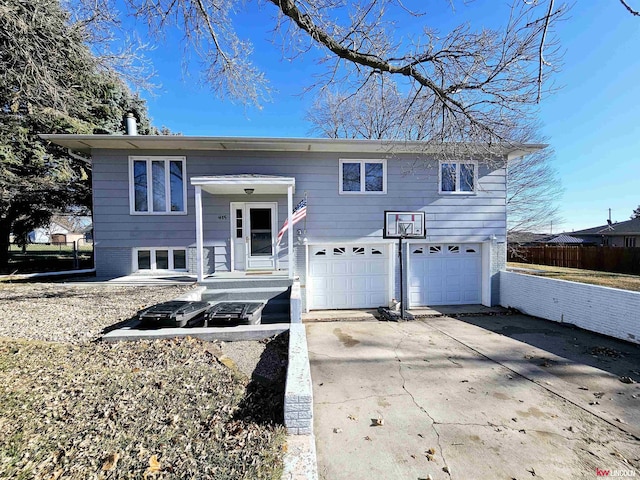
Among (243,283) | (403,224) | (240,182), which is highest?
(240,182)

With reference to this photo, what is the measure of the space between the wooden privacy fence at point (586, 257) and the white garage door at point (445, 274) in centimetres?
1165

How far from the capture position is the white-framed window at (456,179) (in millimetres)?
8812

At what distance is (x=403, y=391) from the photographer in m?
3.97

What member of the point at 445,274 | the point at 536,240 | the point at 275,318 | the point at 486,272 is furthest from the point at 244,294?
the point at 536,240

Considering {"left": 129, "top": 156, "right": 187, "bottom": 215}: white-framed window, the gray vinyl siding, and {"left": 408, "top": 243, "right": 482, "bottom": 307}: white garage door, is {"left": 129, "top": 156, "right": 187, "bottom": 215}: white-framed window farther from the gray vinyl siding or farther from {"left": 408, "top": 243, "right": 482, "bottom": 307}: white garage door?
{"left": 408, "top": 243, "right": 482, "bottom": 307}: white garage door

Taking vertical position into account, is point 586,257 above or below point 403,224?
below

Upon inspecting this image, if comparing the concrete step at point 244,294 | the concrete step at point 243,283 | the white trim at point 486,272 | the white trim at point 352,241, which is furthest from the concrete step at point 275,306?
the white trim at point 486,272

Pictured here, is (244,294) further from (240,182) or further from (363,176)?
(363,176)

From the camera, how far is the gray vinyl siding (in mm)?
7918

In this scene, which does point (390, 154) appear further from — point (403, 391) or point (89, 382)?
point (89, 382)

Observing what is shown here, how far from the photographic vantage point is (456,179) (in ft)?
29.2

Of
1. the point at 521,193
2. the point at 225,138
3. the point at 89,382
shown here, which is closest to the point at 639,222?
the point at 521,193

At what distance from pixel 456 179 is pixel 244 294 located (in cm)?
729

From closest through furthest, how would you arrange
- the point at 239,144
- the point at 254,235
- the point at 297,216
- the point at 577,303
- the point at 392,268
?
the point at 577,303, the point at 297,216, the point at 239,144, the point at 254,235, the point at 392,268
